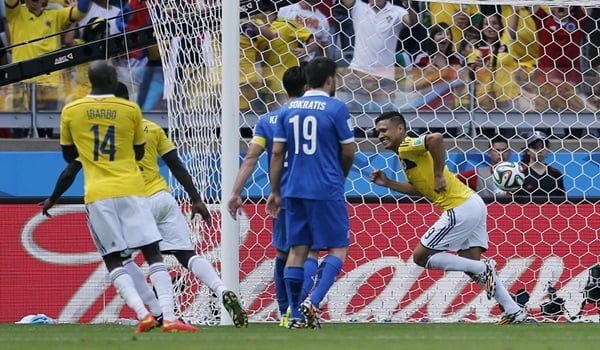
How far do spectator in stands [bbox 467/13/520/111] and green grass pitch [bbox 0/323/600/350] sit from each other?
3414mm

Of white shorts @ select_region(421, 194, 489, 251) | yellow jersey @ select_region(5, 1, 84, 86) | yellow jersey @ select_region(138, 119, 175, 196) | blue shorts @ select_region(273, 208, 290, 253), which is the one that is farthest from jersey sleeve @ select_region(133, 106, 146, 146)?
yellow jersey @ select_region(5, 1, 84, 86)

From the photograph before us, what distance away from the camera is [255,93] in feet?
41.0

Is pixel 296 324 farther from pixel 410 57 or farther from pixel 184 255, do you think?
pixel 410 57

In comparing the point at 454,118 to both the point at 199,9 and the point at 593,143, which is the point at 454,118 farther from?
the point at 199,9

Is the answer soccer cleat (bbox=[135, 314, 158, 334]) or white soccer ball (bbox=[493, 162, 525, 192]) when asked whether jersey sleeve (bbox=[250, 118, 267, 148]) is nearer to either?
soccer cleat (bbox=[135, 314, 158, 334])

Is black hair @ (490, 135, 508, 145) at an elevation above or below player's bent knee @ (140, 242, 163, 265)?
above

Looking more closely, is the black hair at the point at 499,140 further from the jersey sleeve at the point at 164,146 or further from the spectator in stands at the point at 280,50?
the jersey sleeve at the point at 164,146

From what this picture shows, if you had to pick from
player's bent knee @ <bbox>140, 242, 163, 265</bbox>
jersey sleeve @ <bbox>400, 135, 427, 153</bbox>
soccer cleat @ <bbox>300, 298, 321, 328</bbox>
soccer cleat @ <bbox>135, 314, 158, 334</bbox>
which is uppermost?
jersey sleeve @ <bbox>400, 135, 427, 153</bbox>

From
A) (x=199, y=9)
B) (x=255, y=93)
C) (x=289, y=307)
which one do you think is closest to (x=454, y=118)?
(x=255, y=93)

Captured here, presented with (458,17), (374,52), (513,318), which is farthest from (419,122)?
(513,318)

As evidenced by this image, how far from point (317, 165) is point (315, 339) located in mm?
1766

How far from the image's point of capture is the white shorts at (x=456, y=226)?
1086cm

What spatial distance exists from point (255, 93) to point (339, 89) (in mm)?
849

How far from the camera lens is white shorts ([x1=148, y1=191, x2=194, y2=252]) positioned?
1004cm
